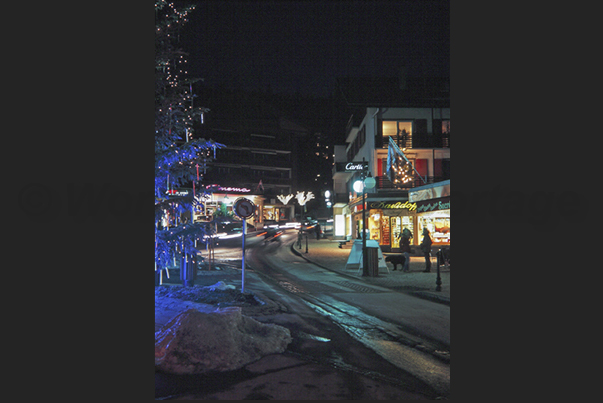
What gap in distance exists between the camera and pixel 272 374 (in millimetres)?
4543

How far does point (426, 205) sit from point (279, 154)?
48.3 m

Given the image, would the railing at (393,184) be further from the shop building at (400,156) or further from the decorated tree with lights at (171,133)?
the decorated tree with lights at (171,133)

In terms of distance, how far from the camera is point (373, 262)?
14562mm

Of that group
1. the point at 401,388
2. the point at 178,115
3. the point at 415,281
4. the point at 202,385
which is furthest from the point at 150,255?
the point at 415,281

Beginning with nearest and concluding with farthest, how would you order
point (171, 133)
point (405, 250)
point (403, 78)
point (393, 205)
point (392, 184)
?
point (171, 133), point (405, 250), point (393, 205), point (392, 184), point (403, 78)

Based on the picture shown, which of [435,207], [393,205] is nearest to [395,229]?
[393,205]

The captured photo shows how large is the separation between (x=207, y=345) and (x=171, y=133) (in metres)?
5.09

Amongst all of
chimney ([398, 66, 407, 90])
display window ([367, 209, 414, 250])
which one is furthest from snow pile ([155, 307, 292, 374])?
chimney ([398, 66, 407, 90])

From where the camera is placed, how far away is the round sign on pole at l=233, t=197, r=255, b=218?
34.6ft

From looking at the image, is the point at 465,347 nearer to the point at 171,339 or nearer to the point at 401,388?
the point at 401,388

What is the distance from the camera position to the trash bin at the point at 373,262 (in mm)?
14539

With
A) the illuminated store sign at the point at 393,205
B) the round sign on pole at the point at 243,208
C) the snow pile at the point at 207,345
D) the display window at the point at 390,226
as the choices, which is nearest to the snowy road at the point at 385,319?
the snow pile at the point at 207,345

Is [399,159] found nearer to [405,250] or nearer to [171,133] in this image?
[405,250]

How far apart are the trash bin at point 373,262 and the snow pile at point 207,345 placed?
30.7 ft
